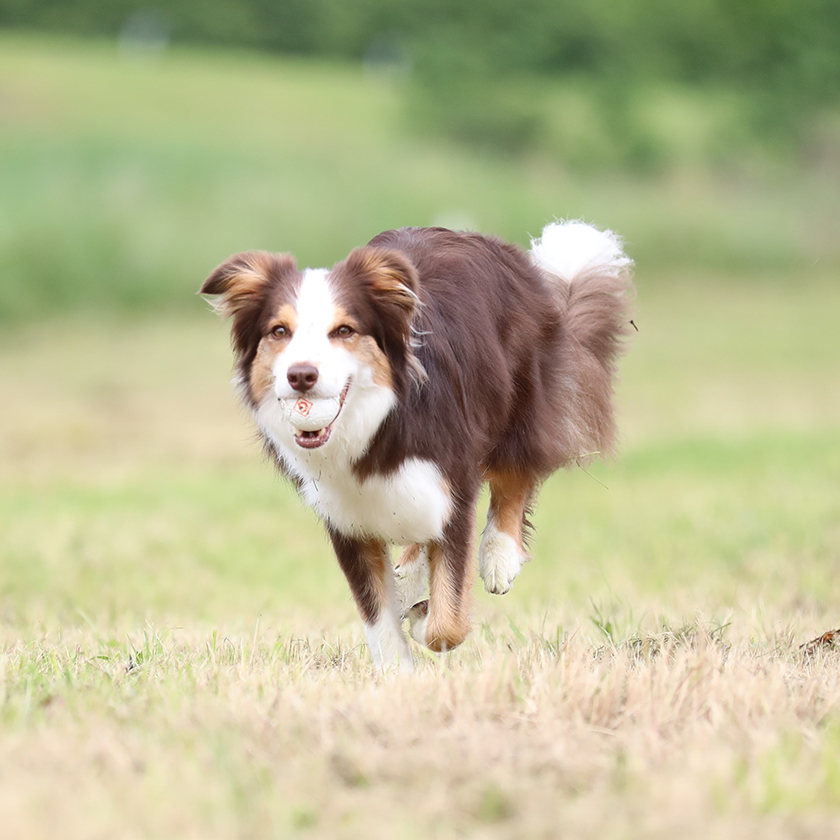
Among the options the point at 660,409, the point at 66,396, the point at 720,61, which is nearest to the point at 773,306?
the point at 660,409

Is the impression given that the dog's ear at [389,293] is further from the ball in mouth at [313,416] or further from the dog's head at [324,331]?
the ball in mouth at [313,416]

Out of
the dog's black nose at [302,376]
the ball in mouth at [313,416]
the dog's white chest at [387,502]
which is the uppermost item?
the dog's black nose at [302,376]

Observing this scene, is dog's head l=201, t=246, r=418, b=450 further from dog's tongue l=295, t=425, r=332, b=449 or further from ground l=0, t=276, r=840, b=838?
ground l=0, t=276, r=840, b=838

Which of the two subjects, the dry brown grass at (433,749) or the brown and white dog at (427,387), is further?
the brown and white dog at (427,387)

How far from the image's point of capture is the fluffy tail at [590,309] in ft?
17.6

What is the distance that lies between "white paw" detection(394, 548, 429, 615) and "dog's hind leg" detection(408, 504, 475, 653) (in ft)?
1.40

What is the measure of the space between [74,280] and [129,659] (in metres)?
20.4

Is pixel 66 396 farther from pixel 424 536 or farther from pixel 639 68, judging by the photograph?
pixel 639 68

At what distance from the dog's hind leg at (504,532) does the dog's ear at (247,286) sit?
4.50ft

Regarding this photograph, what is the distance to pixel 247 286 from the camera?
4.05m

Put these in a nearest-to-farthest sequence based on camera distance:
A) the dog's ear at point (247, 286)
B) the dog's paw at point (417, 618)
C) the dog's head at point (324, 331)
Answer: the dog's head at point (324, 331), the dog's ear at point (247, 286), the dog's paw at point (417, 618)

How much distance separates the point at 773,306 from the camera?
25359 millimetres

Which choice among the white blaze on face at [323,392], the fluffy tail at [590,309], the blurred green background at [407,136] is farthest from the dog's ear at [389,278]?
the blurred green background at [407,136]

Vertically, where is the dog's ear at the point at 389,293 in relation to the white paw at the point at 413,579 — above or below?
above
